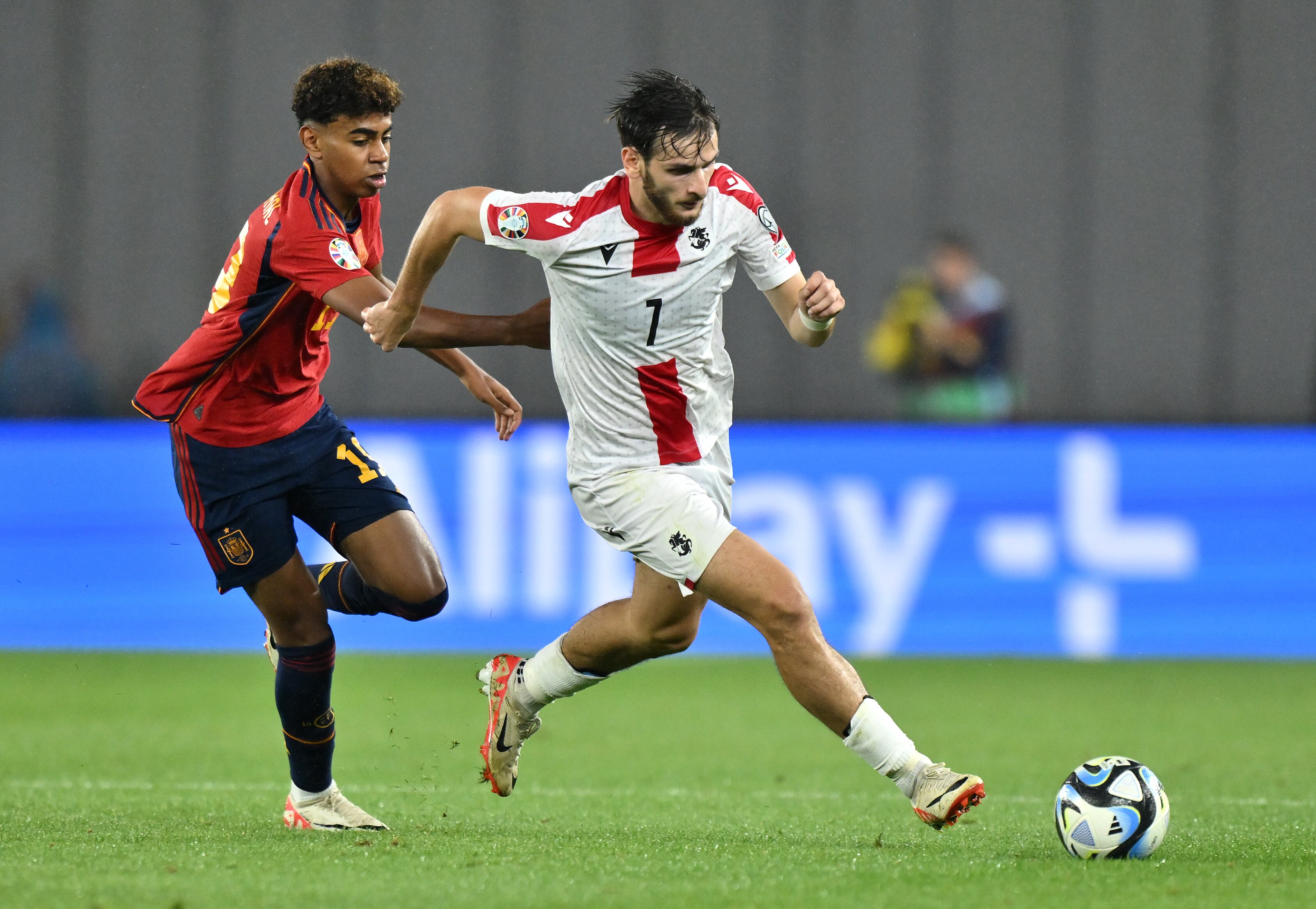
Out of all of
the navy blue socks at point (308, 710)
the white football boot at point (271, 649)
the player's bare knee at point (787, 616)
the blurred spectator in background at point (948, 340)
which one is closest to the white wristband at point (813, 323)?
the player's bare knee at point (787, 616)

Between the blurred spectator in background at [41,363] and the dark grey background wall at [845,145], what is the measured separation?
22.1 inches

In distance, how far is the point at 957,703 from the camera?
316 inches

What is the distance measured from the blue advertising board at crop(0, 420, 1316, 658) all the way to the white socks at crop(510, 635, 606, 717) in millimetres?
4108

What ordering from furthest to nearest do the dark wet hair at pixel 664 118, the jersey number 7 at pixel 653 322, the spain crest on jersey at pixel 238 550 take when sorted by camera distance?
the spain crest on jersey at pixel 238 550, the jersey number 7 at pixel 653 322, the dark wet hair at pixel 664 118

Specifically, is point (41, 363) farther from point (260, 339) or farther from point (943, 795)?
point (943, 795)

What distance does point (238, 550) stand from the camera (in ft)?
15.6

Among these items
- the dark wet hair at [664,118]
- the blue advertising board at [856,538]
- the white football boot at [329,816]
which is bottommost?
the blue advertising board at [856,538]

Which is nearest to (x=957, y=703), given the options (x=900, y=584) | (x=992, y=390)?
(x=900, y=584)

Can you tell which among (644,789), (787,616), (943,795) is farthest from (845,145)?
(943,795)

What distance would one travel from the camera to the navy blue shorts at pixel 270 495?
4.75 meters

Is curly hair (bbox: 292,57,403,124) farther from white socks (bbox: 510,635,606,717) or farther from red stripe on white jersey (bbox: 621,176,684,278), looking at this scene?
white socks (bbox: 510,635,606,717)

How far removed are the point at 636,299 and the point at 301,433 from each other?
1119 millimetres

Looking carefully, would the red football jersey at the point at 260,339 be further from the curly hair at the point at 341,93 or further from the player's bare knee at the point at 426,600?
the player's bare knee at the point at 426,600

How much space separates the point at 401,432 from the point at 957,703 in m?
3.56
